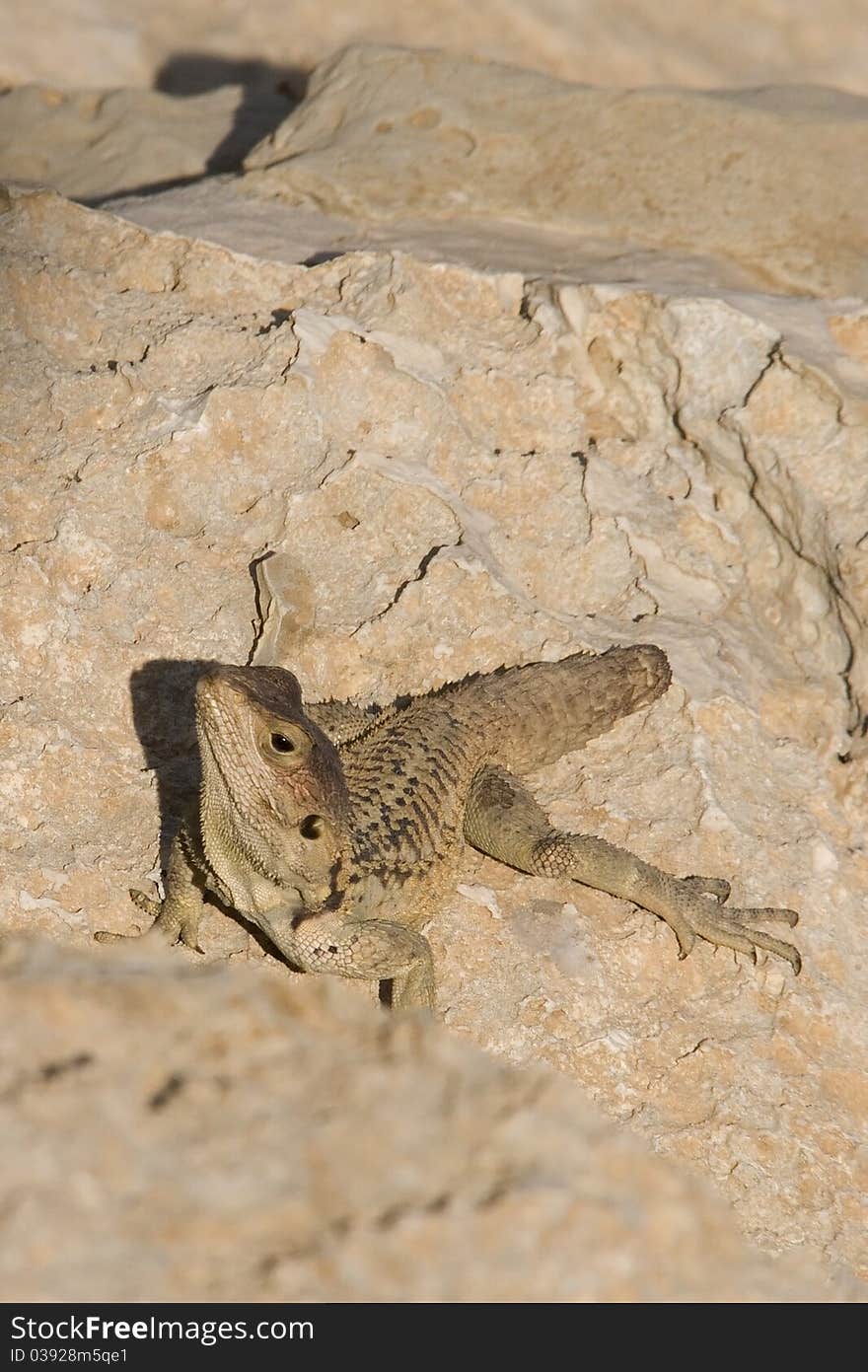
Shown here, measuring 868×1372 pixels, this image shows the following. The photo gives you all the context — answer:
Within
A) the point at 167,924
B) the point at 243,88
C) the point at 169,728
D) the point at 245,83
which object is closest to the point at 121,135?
the point at 243,88

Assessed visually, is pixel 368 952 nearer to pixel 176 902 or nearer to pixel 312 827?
pixel 312 827

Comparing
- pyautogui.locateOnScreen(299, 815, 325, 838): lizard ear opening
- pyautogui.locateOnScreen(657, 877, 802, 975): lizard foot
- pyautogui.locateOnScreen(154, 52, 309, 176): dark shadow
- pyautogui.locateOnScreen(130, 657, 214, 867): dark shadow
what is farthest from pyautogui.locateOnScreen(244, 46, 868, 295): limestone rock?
Answer: pyautogui.locateOnScreen(299, 815, 325, 838): lizard ear opening

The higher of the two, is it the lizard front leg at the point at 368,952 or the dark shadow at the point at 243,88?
the dark shadow at the point at 243,88

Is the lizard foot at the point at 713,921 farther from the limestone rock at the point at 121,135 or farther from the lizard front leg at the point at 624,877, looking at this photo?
the limestone rock at the point at 121,135

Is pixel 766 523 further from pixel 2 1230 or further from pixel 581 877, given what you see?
pixel 2 1230

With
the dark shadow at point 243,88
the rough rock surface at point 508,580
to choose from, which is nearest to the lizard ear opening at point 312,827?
the rough rock surface at point 508,580

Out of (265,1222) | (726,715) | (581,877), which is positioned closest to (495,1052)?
(581,877)

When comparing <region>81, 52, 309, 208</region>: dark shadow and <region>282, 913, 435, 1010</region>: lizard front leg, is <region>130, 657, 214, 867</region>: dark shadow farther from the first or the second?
<region>81, 52, 309, 208</region>: dark shadow
